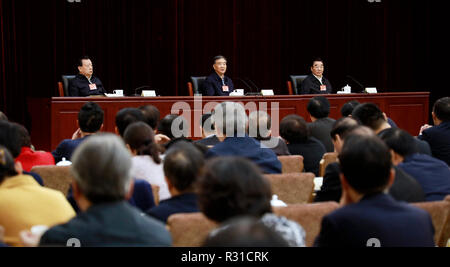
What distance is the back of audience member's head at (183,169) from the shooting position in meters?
2.51

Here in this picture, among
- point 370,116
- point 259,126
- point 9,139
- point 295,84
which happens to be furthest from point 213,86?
point 9,139

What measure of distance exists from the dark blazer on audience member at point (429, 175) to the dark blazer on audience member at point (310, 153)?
1420 millimetres

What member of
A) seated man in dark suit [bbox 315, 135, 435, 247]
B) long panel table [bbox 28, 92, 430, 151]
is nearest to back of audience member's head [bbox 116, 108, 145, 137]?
seated man in dark suit [bbox 315, 135, 435, 247]

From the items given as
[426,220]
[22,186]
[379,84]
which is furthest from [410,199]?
[379,84]

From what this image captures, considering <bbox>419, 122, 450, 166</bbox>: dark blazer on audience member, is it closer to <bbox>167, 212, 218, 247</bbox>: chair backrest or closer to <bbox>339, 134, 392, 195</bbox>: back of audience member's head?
<bbox>339, 134, 392, 195</bbox>: back of audience member's head

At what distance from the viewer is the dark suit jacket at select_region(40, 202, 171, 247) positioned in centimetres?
176

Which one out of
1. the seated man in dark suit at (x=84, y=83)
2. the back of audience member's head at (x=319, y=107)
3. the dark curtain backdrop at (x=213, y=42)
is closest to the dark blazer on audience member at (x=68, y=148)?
the back of audience member's head at (x=319, y=107)

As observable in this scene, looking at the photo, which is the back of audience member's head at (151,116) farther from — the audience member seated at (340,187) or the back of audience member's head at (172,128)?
the audience member seated at (340,187)

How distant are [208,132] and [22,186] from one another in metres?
2.97

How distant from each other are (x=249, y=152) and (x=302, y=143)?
3.00 feet

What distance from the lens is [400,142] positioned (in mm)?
3193

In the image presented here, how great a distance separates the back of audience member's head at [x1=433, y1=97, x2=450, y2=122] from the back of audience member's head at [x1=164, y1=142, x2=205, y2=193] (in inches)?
122

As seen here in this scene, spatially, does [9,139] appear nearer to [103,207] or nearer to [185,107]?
[103,207]
